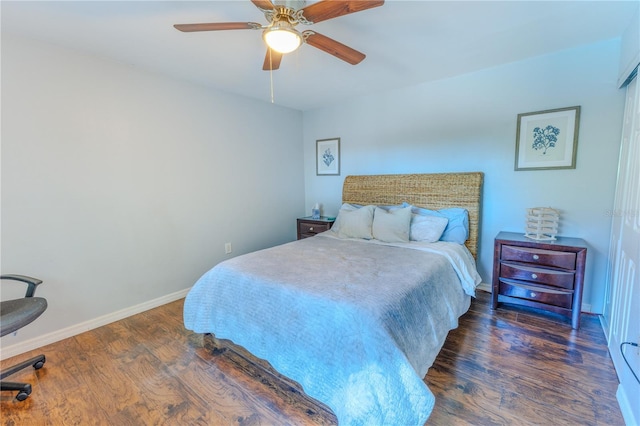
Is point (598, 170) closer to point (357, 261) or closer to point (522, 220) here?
point (522, 220)

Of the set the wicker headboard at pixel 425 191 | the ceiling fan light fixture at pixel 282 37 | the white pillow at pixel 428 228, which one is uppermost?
the ceiling fan light fixture at pixel 282 37

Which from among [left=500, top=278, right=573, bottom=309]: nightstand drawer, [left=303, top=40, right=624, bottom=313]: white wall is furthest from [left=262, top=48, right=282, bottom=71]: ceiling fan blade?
[left=500, top=278, right=573, bottom=309]: nightstand drawer

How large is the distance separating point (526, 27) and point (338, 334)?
8.31ft

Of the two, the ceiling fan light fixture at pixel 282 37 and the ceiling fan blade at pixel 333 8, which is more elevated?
the ceiling fan blade at pixel 333 8

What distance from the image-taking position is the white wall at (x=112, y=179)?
2.11 metres

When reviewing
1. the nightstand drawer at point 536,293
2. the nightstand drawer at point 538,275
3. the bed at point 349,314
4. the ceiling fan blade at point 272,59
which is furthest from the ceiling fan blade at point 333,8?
the nightstand drawer at point 536,293

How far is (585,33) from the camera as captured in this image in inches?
84.7

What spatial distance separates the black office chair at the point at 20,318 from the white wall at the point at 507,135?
11.2 ft

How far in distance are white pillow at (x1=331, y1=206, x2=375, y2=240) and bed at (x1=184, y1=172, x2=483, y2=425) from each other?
0.28 meters

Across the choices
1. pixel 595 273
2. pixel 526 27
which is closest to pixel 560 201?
pixel 595 273

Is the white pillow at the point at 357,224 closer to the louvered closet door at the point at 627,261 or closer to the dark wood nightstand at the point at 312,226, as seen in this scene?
the dark wood nightstand at the point at 312,226

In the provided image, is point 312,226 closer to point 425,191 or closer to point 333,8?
point 425,191

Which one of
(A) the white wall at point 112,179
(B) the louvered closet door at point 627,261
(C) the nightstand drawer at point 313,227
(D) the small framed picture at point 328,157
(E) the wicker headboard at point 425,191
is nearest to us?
(B) the louvered closet door at point 627,261

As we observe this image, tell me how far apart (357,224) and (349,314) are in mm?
1723
